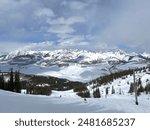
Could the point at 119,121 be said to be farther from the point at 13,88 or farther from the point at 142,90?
the point at 142,90

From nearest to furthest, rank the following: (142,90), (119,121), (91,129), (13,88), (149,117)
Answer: (91,129), (119,121), (149,117), (13,88), (142,90)

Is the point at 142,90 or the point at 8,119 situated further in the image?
the point at 142,90

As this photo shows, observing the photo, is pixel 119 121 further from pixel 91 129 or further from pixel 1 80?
pixel 1 80

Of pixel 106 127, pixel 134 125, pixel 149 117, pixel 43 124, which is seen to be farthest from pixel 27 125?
pixel 149 117

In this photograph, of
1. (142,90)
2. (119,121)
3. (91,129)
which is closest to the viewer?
(91,129)

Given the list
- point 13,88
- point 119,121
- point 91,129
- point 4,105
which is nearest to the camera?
point 91,129

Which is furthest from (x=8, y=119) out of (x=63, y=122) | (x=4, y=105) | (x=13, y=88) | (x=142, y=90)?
(x=142, y=90)

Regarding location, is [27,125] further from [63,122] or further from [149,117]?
[149,117]

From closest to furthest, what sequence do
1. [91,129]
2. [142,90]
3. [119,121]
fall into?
1. [91,129]
2. [119,121]
3. [142,90]

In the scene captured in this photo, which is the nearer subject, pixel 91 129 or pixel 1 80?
pixel 91 129
